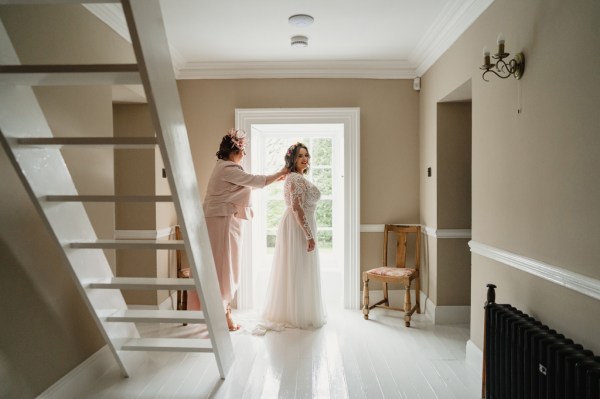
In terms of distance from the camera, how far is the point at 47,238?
8.64 feet

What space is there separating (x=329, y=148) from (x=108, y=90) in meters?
2.80

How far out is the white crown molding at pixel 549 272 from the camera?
6.15 feet

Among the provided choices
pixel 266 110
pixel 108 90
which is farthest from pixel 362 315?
pixel 108 90

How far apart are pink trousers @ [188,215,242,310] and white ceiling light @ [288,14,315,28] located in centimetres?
173

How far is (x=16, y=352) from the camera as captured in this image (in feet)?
7.47

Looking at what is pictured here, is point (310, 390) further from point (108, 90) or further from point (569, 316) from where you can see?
point (108, 90)

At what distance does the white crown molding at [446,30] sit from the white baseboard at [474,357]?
7.75 feet

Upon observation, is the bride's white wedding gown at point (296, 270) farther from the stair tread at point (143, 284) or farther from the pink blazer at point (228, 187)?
the stair tread at point (143, 284)

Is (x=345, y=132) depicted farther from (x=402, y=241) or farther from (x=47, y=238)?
(x=47, y=238)

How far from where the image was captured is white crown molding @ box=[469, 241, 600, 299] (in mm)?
1874

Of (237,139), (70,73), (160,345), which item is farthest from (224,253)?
(70,73)

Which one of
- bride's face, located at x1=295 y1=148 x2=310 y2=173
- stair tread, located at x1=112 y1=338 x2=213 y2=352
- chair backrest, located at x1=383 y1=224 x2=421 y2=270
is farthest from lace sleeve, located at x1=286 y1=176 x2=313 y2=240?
stair tread, located at x1=112 y1=338 x2=213 y2=352

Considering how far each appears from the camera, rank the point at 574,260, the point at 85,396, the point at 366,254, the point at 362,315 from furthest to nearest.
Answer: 1. the point at 366,254
2. the point at 362,315
3. the point at 85,396
4. the point at 574,260

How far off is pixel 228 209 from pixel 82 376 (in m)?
1.72
